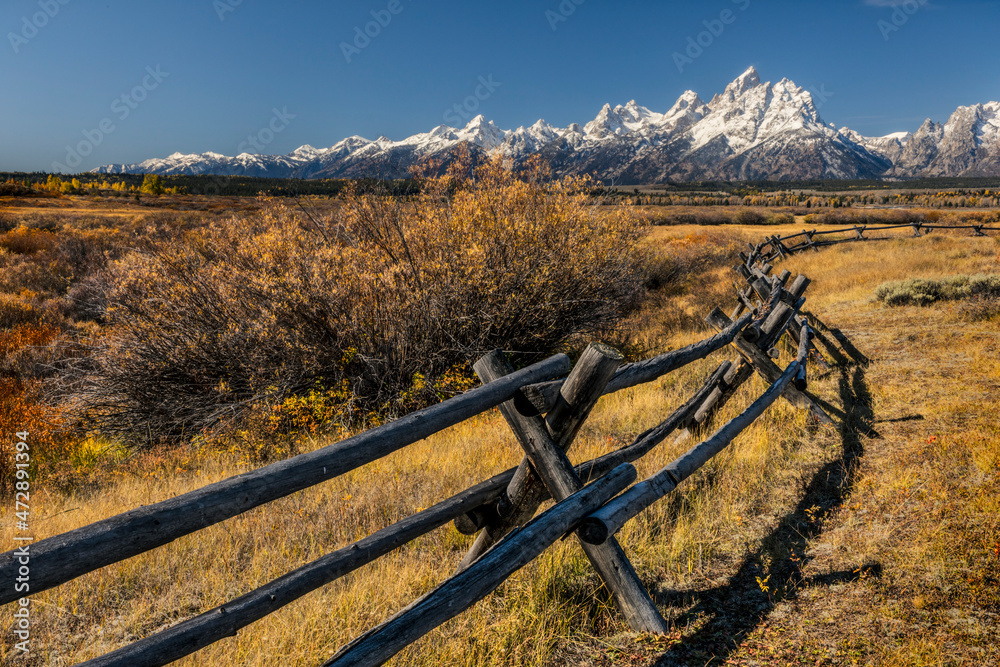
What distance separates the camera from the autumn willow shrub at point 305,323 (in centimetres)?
655

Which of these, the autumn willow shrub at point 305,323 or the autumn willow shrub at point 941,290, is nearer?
the autumn willow shrub at point 305,323

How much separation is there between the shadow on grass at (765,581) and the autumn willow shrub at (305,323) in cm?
437

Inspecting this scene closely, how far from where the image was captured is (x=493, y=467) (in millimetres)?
4422

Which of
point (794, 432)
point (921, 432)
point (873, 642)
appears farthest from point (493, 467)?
point (921, 432)

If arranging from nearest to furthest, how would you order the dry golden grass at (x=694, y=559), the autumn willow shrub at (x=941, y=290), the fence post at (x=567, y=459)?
1. the dry golden grass at (x=694, y=559)
2. the fence post at (x=567, y=459)
3. the autumn willow shrub at (x=941, y=290)

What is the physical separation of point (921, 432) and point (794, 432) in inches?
39.6

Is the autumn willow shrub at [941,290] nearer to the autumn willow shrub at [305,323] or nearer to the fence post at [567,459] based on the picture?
the autumn willow shrub at [305,323]

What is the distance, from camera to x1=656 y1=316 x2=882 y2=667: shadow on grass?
2.45m

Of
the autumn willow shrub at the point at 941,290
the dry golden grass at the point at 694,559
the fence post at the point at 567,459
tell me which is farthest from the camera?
the autumn willow shrub at the point at 941,290

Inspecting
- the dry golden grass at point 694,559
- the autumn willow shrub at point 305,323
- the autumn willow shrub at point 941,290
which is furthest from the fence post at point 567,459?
the autumn willow shrub at point 941,290

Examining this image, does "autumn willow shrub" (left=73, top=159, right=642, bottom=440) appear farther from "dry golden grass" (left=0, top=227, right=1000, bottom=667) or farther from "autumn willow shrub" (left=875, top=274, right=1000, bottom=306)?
"autumn willow shrub" (left=875, top=274, right=1000, bottom=306)

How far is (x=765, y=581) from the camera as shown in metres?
2.82

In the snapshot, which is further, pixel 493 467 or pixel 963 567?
pixel 493 467

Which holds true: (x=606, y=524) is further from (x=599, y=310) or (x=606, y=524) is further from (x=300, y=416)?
(x=599, y=310)
